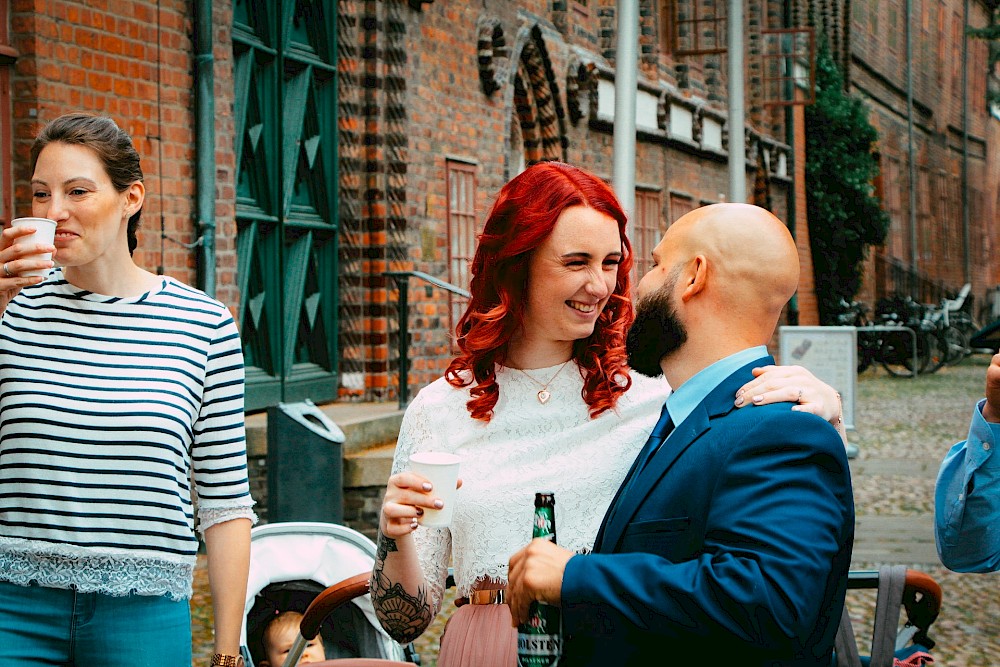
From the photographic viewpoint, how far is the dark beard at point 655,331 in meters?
1.95

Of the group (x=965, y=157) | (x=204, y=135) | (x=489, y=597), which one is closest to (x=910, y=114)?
(x=965, y=157)

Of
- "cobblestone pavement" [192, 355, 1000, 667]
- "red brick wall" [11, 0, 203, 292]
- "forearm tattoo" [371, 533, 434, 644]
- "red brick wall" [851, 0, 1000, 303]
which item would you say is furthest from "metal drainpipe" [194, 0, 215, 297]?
"red brick wall" [851, 0, 1000, 303]

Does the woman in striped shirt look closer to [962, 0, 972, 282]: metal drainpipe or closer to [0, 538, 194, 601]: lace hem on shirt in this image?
[0, 538, 194, 601]: lace hem on shirt

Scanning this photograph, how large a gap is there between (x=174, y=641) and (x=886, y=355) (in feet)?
72.3

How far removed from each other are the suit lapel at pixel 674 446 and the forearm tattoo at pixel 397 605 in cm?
67

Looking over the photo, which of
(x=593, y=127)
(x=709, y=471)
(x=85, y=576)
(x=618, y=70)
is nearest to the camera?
(x=709, y=471)

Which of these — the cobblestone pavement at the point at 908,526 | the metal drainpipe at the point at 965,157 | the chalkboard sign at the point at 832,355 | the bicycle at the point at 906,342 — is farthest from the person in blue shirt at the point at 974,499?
the metal drainpipe at the point at 965,157

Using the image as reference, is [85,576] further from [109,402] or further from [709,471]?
[709,471]

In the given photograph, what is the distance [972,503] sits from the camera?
8.25 ft

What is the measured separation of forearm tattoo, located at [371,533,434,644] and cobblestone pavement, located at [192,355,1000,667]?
311 centimetres

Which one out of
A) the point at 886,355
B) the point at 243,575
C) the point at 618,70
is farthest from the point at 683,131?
the point at 243,575

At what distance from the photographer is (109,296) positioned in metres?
2.51

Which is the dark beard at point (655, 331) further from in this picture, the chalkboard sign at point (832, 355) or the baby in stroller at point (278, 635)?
the chalkboard sign at point (832, 355)

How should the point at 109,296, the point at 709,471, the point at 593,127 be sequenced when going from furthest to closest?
the point at 593,127 < the point at 109,296 < the point at 709,471
